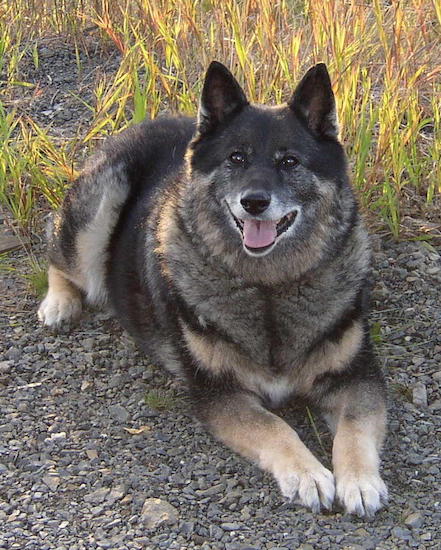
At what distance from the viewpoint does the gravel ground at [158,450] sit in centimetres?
326

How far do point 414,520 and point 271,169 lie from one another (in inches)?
55.6

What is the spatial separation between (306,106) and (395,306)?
127cm

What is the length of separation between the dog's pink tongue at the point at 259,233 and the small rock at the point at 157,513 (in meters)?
1.03

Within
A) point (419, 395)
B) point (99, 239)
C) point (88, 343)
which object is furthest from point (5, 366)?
point (419, 395)

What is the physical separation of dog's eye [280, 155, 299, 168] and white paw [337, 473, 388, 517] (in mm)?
1208

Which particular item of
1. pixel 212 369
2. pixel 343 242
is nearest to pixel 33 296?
pixel 212 369

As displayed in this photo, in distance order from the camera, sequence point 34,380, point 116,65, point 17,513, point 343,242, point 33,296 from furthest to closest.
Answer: point 116,65 → point 33,296 → point 34,380 → point 343,242 → point 17,513

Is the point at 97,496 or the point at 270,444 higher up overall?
the point at 270,444

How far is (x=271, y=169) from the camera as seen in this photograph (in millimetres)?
3631

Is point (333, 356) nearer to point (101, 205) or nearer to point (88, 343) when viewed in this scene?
point (88, 343)

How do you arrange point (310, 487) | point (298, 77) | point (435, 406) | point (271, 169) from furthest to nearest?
point (298, 77) < point (435, 406) < point (271, 169) < point (310, 487)

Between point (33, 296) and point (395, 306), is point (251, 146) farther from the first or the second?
point (33, 296)

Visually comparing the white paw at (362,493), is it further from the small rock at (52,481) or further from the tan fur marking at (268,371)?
the small rock at (52,481)

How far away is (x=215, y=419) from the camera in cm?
376
